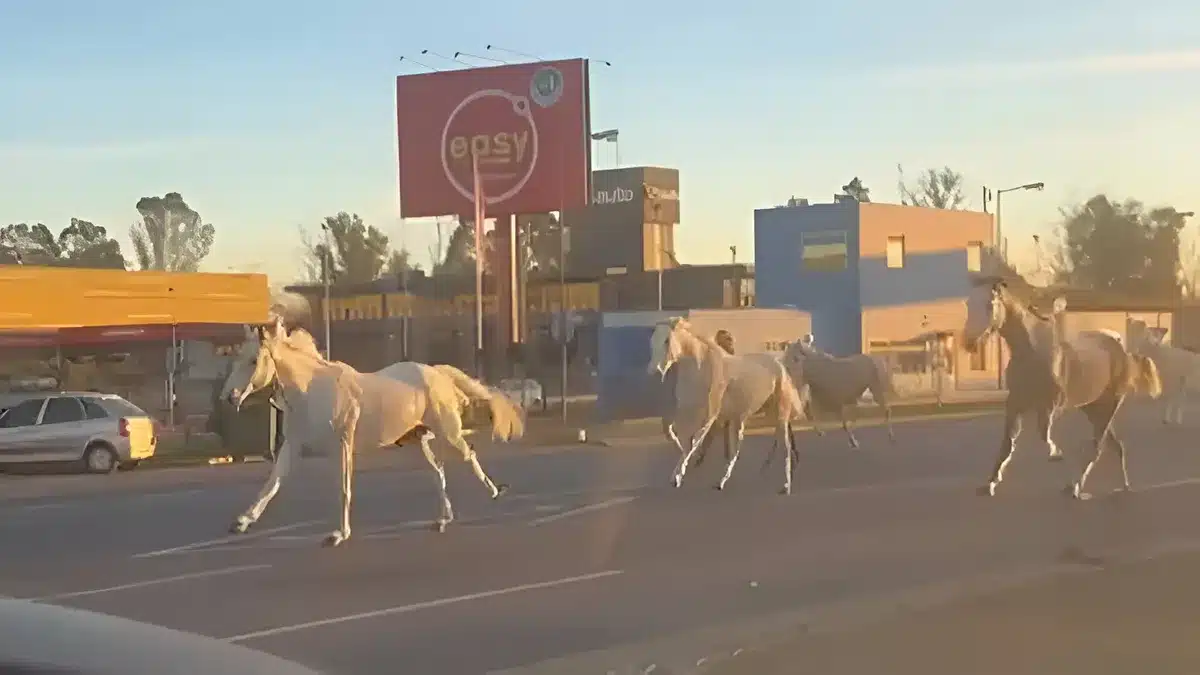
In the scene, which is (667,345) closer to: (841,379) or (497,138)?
(841,379)

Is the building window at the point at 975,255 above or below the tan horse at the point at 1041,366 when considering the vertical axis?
above

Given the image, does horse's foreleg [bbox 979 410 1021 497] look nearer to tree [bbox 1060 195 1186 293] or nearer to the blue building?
the blue building

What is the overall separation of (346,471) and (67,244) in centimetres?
10455

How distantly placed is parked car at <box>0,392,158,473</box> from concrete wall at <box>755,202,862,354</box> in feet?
118

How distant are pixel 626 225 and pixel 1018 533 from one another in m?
76.2

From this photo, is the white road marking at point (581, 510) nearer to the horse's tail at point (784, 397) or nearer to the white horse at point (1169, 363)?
the horse's tail at point (784, 397)

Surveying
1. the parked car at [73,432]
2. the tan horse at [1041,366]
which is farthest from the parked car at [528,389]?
the tan horse at [1041,366]

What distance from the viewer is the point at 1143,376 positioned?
19.1m

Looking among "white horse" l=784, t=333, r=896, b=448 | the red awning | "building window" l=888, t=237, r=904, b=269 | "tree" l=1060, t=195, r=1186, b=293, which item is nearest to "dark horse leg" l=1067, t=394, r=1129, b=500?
"white horse" l=784, t=333, r=896, b=448

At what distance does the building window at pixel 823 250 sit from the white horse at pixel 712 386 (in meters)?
40.2

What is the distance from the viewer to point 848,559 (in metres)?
13.5

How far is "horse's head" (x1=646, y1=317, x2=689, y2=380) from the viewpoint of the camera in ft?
63.9

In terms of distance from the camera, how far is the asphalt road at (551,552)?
1012 cm

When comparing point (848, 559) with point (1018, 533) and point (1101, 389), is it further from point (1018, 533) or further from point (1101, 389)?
point (1101, 389)
